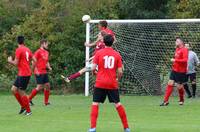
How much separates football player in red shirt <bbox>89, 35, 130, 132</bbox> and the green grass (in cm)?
69

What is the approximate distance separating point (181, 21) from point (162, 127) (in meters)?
10.3

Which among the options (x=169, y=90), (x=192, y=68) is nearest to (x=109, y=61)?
(x=169, y=90)

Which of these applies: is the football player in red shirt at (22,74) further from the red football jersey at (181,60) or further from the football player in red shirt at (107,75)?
the red football jersey at (181,60)

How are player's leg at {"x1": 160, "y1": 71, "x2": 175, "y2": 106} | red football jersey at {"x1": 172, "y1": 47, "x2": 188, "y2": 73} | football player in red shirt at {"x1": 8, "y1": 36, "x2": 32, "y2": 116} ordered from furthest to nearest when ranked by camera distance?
red football jersey at {"x1": 172, "y1": 47, "x2": 188, "y2": 73} → player's leg at {"x1": 160, "y1": 71, "x2": 175, "y2": 106} → football player in red shirt at {"x1": 8, "y1": 36, "x2": 32, "y2": 116}

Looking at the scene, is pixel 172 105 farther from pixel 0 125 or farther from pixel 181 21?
pixel 0 125

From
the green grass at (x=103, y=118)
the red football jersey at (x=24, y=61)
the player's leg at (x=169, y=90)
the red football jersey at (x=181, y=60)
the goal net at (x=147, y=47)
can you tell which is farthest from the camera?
the goal net at (x=147, y=47)

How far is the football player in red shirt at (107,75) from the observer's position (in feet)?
41.4

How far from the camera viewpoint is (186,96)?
77.2ft

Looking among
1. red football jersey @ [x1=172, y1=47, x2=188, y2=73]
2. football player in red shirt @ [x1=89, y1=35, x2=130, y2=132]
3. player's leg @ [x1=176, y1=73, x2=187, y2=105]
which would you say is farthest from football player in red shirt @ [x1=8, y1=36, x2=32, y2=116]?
player's leg @ [x1=176, y1=73, x2=187, y2=105]

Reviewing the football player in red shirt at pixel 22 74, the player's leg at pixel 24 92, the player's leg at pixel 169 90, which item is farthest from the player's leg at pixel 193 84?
the player's leg at pixel 24 92

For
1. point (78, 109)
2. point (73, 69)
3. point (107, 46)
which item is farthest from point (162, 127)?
point (73, 69)

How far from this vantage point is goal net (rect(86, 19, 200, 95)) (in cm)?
2438

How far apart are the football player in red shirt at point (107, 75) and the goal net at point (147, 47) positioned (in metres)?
11.5

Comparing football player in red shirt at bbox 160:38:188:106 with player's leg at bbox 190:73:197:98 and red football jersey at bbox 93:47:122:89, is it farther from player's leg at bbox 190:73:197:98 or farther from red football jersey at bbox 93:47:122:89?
red football jersey at bbox 93:47:122:89
